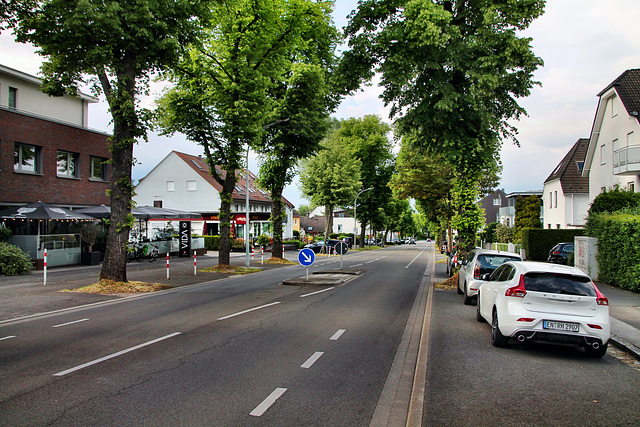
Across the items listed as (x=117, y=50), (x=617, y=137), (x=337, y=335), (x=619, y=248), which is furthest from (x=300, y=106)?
(x=617, y=137)

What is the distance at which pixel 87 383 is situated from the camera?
5605 millimetres

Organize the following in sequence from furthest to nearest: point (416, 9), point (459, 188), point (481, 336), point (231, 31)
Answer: point (231, 31) < point (459, 188) < point (416, 9) < point (481, 336)

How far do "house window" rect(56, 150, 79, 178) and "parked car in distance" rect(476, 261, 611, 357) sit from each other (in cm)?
2604

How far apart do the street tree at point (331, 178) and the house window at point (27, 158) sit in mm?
25930

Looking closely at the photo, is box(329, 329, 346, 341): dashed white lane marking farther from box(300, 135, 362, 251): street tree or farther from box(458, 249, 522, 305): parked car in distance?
box(300, 135, 362, 251): street tree

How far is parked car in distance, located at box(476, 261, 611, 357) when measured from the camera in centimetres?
714

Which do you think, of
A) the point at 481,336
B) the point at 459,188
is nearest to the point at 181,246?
the point at 459,188

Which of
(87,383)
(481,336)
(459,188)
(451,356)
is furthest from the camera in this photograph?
(459,188)

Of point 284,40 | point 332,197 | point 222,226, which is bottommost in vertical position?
point 222,226

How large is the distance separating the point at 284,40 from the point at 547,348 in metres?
18.5

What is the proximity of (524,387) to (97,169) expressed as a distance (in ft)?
95.4

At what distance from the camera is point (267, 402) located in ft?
16.5

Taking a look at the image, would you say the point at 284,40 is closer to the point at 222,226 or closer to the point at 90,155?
the point at 222,226

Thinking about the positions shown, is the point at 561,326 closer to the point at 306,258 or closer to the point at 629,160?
the point at 306,258
